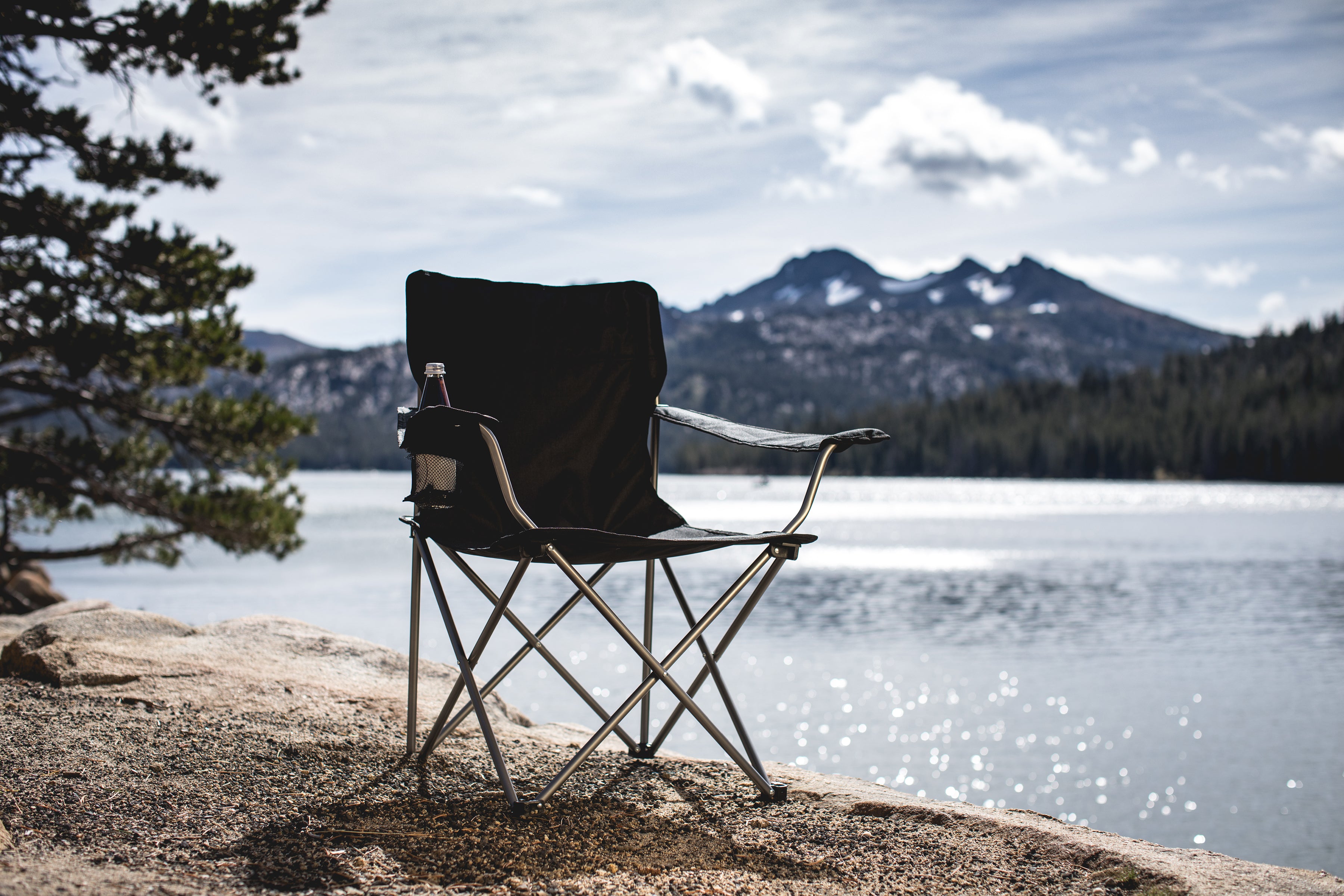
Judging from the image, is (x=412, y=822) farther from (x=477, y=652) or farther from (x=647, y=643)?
(x=647, y=643)

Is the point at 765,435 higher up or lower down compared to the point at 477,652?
higher up

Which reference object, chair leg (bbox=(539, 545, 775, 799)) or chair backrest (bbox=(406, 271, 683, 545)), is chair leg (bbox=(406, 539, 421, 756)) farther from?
chair leg (bbox=(539, 545, 775, 799))

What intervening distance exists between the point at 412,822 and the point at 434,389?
964 mm

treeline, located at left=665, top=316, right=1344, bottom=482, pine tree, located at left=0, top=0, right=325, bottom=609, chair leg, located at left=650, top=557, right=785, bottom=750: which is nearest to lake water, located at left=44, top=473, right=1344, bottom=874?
pine tree, located at left=0, top=0, right=325, bottom=609

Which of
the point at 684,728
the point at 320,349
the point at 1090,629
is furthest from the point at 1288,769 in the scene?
the point at 320,349

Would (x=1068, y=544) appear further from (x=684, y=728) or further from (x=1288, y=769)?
(x=684, y=728)

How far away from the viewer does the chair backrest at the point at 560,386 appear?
2604mm

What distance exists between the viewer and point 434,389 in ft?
7.79

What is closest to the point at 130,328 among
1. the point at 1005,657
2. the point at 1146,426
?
the point at 1005,657

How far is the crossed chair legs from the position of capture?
2.00 meters

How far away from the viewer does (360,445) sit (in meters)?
122

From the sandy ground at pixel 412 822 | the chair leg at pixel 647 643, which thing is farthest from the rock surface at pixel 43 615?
the chair leg at pixel 647 643

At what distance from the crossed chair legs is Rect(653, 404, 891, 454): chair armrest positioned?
23 centimetres

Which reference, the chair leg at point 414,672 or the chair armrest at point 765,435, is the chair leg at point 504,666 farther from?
the chair armrest at point 765,435
